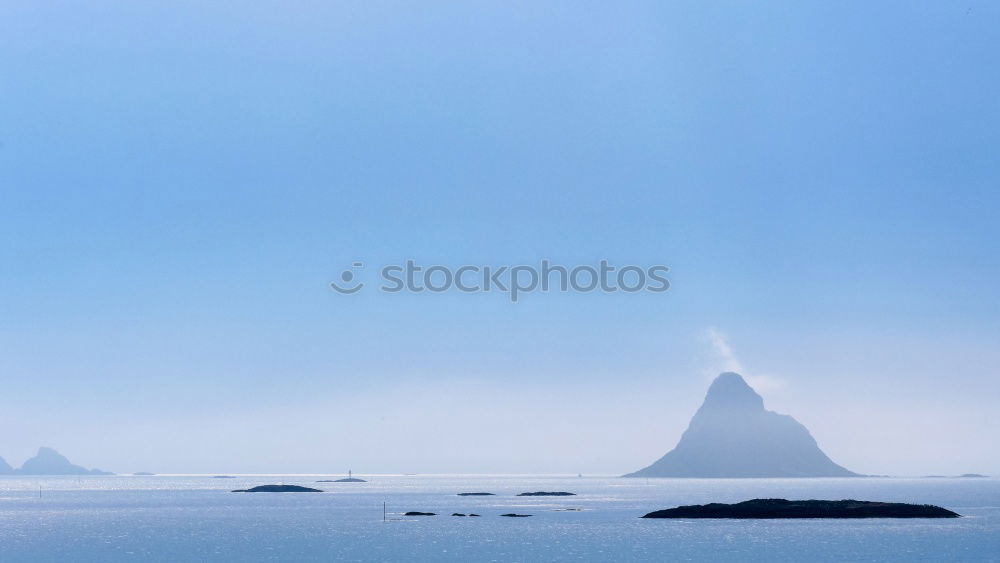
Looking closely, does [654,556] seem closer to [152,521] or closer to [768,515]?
[768,515]

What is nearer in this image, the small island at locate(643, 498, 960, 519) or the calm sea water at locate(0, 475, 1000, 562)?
the calm sea water at locate(0, 475, 1000, 562)

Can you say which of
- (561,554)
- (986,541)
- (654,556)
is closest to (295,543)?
(561,554)

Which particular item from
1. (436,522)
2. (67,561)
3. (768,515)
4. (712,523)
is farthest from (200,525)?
(768,515)

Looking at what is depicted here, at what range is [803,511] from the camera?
191 metres

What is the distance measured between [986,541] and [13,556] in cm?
11809

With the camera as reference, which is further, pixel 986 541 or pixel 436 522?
pixel 436 522

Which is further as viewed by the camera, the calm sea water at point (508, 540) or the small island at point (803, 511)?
the small island at point (803, 511)

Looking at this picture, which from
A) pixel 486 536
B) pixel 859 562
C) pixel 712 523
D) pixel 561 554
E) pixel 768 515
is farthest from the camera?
pixel 768 515

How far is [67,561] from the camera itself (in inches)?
4459

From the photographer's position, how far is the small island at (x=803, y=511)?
189875mm

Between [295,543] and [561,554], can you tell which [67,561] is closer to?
[295,543]

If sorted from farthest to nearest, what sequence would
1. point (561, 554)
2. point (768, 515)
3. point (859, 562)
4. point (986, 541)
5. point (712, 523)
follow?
1. point (768, 515)
2. point (712, 523)
3. point (986, 541)
4. point (561, 554)
5. point (859, 562)

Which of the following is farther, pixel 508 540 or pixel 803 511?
pixel 803 511

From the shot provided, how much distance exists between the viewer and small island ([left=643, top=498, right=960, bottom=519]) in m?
190
